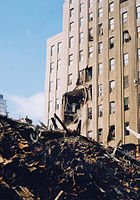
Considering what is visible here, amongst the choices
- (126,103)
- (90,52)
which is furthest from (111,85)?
(90,52)

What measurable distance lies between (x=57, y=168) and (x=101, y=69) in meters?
30.2

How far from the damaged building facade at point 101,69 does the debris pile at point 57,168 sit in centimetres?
1802

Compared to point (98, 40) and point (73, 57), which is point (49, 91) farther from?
point (98, 40)

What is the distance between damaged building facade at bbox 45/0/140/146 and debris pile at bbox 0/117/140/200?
18.0 m

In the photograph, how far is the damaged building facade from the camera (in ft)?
133

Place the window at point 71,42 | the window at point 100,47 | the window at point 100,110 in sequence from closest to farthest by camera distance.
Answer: the window at point 100,110
the window at point 100,47
the window at point 71,42

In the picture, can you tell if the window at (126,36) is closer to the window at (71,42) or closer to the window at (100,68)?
the window at (100,68)

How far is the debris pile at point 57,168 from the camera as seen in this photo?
1532cm

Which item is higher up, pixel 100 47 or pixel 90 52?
pixel 100 47

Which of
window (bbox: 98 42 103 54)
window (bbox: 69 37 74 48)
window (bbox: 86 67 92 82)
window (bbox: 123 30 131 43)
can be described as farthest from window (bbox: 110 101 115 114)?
window (bbox: 69 37 74 48)

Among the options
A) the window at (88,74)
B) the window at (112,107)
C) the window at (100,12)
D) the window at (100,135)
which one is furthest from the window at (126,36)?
the window at (100,135)

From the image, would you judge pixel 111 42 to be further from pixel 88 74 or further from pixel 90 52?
pixel 88 74

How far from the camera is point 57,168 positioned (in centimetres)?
1698

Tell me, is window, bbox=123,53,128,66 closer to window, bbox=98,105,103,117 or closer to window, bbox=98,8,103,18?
window, bbox=98,105,103,117
